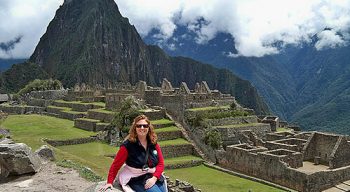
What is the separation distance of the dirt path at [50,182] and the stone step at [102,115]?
25113mm

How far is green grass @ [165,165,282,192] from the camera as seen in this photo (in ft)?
83.0

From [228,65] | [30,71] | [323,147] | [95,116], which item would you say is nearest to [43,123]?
[95,116]

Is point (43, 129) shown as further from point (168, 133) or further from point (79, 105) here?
point (79, 105)

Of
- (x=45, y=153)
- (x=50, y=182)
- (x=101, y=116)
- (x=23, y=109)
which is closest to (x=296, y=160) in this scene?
(x=45, y=153)

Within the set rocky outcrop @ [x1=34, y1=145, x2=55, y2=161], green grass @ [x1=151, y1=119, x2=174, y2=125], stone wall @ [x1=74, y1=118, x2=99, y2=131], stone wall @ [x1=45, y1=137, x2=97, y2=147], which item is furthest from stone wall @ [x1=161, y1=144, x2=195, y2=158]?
rocky outcrop @ [x1=34, y1=145, x2=55, y2=161]

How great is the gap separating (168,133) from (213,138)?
350 centimetres

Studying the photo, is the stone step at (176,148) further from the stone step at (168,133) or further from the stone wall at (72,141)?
the stone wall at (72,141)

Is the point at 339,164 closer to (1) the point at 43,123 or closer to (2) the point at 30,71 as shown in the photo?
(1) the point at 43,123

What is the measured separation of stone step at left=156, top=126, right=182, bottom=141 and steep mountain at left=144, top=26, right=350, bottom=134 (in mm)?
56029

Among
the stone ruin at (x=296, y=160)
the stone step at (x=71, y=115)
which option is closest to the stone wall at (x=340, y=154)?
the stone ruin at (x=296, y=160)

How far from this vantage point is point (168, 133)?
3456 cm

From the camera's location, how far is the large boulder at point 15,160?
484 inches

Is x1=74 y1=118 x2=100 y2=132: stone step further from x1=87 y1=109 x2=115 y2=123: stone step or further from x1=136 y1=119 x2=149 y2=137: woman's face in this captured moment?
x1=136 y1=119 x2=149 y2=137: woman's face

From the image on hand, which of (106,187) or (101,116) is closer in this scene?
(106,187)
